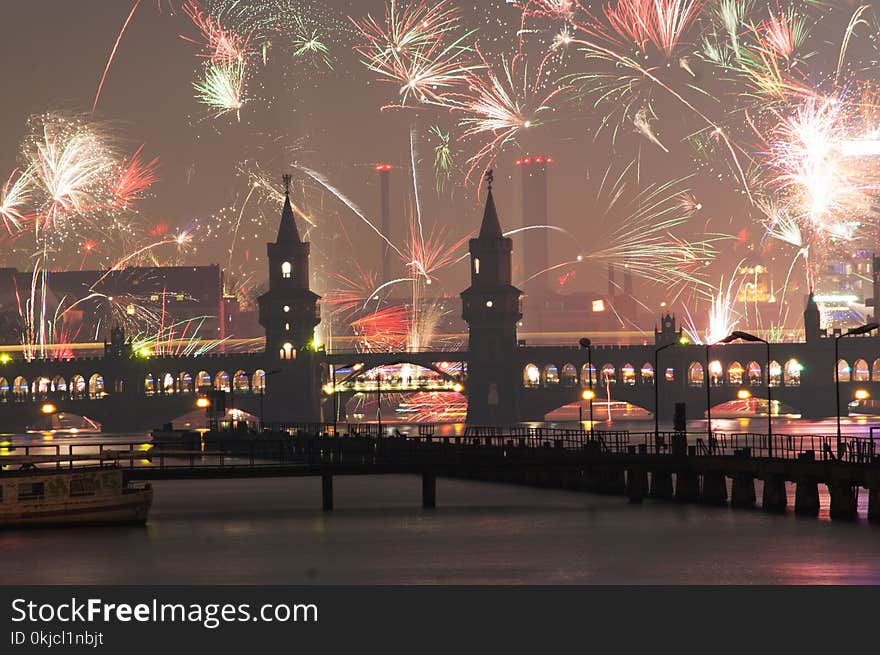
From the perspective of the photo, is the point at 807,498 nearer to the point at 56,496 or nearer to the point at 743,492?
the point at 743,492

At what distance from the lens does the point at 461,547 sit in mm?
82500

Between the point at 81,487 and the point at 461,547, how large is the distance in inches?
720

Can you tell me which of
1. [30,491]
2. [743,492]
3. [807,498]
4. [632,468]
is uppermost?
[632,468]

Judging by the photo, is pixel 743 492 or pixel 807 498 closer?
pixel 807 498

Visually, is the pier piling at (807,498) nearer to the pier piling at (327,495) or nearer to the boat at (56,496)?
the pier piling at (327,495)

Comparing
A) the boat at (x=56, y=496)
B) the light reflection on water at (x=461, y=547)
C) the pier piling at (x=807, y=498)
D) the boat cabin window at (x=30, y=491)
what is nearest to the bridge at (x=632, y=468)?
the pier piling at (x=807, y=498)

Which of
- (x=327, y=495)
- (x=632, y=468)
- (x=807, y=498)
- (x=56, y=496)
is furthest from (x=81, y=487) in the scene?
(x=807, y=498)
